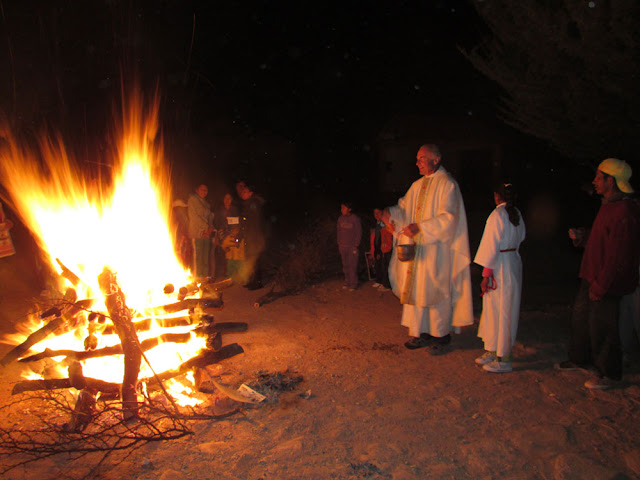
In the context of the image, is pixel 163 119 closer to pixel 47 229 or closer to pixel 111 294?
pixel 47 229

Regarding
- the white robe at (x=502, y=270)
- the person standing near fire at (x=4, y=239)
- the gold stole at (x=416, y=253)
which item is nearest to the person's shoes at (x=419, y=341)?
the gold stole at (x=416, y=253)

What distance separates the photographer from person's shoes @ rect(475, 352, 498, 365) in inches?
193

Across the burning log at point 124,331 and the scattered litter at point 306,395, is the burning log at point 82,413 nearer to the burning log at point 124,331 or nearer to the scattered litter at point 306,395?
the burning log at point 124,331

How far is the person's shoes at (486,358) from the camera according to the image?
16.0 ft

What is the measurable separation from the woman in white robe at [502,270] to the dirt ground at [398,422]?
1.19ft

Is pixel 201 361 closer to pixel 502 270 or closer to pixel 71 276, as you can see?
pixel 71 276

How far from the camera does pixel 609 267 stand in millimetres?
4125

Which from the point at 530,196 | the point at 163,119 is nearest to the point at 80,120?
the point at 163,119

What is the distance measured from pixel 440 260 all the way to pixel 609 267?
66.4 inches

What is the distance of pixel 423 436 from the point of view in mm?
3547

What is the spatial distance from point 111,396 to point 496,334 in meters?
3.89

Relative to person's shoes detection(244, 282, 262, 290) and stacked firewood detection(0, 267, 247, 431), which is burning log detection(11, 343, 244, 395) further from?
person's shoes detection(244, 282, 262, 290)

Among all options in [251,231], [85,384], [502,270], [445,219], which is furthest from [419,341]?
[251,231]

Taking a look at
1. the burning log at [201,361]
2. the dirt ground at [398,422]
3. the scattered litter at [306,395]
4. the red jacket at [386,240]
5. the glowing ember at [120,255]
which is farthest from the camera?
the red jacket at [386,240]
